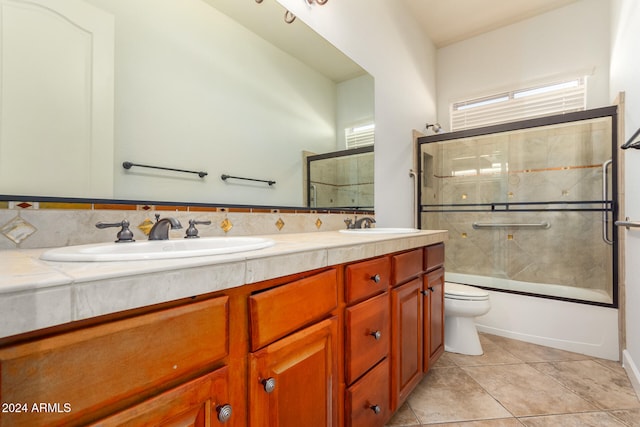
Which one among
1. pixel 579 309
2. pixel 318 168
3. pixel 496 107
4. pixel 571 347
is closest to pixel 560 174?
pixel 496 107

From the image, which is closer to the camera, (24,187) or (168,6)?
(24,187)

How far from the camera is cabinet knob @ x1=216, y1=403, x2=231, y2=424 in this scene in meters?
0.59

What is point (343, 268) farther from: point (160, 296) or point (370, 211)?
point (370, 211)

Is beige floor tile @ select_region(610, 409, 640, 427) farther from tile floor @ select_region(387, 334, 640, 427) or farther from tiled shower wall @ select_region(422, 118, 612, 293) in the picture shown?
tiled shower wall @ select_region(422, 118, 612, 293)

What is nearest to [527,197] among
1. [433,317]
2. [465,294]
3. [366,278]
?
[465,294]

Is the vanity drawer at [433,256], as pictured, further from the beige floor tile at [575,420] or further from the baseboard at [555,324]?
the baseboard at [555,324]

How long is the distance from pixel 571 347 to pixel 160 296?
9.20 feet

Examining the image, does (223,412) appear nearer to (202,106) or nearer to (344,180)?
(202,106)

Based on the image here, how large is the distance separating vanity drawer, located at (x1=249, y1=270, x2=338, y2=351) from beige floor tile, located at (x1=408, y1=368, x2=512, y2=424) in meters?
1.01

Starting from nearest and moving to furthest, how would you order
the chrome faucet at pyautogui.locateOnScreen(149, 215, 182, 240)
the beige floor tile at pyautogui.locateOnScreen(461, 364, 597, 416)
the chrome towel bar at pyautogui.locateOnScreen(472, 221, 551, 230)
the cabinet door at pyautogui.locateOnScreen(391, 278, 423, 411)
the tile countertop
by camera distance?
the tile countertop
the chrome faucet at pyautogui.locateOnScreen(149, 215, 182, 240)
the cabinet door at pyautogui.locateOnScreen(391, 278, 423, 411)
the beige floor tile at pyautogui.locateOnScreen(461, 364, 597, 416)
the chrome towel bar at pyautogui.locateOnScreen(472, 221, 551, 230)

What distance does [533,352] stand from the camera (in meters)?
2.15

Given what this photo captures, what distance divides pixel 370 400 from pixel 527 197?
2.48 meters

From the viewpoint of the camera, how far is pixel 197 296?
1.87 feet

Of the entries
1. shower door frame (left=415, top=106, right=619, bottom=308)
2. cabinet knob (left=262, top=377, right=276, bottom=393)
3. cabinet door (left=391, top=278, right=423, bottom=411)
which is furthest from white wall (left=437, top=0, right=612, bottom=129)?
cabinet knob (left=262, top=377, right=276, bottom=393)
